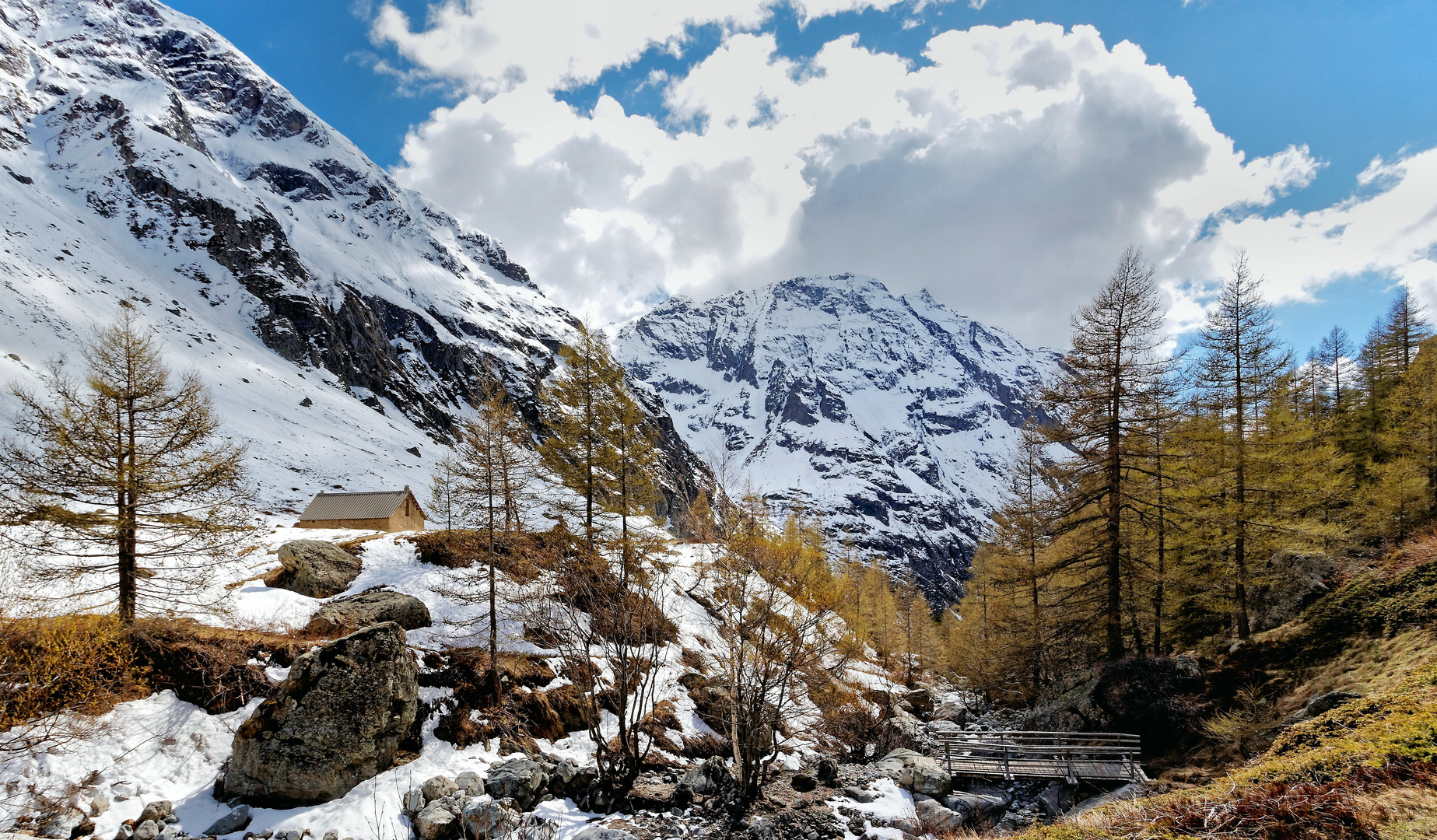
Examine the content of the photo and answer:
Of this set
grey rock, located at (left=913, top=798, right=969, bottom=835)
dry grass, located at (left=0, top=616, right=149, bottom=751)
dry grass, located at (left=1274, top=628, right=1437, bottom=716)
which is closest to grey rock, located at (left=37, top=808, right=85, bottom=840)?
dry grass, located at (left=0, top=616, right=149, bottom=751)

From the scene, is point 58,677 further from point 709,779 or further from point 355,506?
point 355,506

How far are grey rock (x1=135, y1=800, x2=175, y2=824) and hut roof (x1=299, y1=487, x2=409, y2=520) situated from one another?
104 ft

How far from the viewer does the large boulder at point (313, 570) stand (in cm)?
1870

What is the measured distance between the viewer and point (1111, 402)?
55.7 ft

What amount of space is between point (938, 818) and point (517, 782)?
10.1 m

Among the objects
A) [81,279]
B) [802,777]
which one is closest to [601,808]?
[802,777]

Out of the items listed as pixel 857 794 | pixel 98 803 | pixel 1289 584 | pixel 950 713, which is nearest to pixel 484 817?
pixel 98 803

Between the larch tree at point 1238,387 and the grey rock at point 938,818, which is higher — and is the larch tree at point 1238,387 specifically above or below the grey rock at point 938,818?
above

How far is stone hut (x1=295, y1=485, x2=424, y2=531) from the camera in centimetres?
3859

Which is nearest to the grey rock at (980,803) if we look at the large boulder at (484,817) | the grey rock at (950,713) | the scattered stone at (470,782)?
the large boulder at (484,817)

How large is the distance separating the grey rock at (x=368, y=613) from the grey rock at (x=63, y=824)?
701 centimetres

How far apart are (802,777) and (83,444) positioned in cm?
2065

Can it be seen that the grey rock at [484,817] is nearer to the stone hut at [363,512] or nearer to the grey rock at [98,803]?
the grey rock at [98,803]

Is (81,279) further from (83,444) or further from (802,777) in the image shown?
(802,777)
